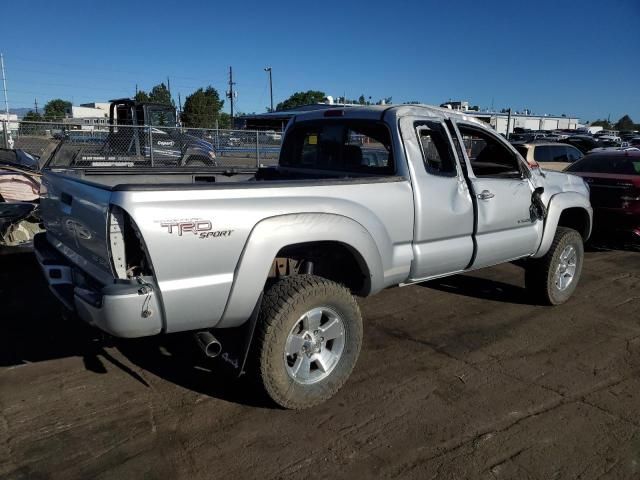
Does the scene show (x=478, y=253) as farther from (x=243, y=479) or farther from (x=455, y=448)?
(x=243, y=479)

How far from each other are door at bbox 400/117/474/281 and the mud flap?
1.41 metres

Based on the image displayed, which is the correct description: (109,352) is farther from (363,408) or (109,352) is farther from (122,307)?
(363,408)

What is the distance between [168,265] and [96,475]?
1149mm

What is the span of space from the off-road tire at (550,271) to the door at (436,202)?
1.40 meters

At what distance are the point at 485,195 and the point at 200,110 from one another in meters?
49.7

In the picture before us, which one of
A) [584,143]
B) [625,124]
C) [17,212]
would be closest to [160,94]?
[584,143]

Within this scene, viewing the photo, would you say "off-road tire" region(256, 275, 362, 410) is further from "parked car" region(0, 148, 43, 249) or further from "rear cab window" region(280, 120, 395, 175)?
"parked car" region(0, 148, 43, 249)

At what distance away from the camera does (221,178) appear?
5168mm

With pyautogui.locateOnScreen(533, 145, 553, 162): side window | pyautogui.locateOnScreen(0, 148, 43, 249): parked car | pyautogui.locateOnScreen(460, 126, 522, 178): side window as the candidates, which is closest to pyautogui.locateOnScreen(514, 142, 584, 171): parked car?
pyautogui.locateOnScreen(533, 145, 553, 162): side window

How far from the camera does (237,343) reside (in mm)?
3252

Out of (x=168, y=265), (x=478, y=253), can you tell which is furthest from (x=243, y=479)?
(x=478, y=253)

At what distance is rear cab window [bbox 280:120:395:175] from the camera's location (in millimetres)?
4219

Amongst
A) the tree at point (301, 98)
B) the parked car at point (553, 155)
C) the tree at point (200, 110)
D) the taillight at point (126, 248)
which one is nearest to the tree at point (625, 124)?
the tree at point (301, 98)

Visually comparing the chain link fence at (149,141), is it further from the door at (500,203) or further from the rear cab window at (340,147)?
the door at (500,203)
